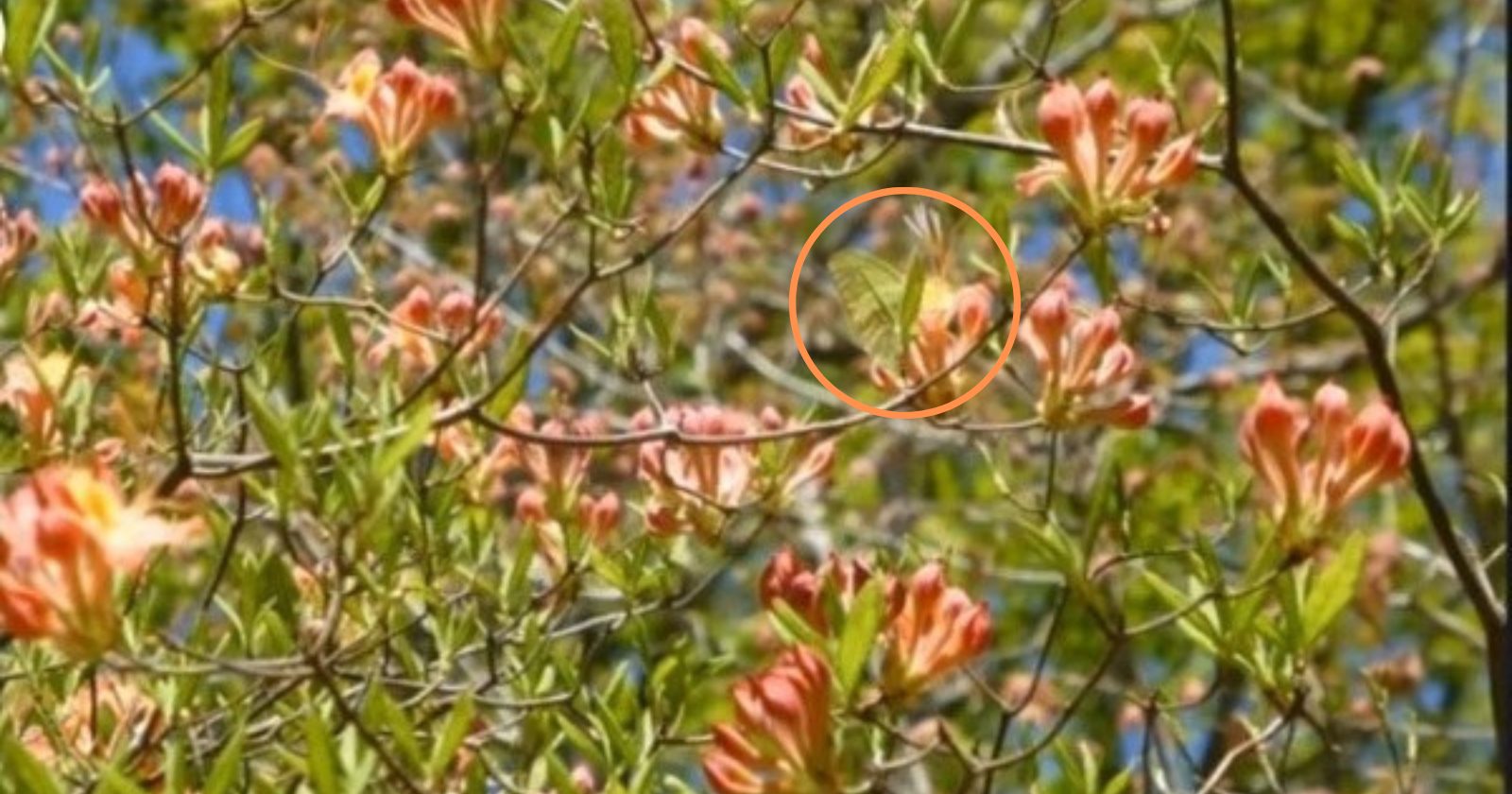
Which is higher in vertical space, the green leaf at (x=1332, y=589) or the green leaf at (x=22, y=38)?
the green leaf at (x=22, y=38)

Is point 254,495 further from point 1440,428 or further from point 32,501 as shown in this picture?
point 1440,428

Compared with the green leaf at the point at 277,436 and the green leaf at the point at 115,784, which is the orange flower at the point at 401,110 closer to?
the green leaf at the point at 277,436

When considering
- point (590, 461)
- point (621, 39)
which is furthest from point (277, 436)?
point (590, 461)

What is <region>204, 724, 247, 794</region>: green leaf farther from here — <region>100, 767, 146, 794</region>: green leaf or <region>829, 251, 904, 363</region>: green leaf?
<region>829, 251, 904, 363</region>: green leaf

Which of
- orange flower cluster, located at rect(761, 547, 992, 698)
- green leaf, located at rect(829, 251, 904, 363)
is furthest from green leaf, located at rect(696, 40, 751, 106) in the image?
orange flower cluster, located at rect(761, 547, 992, 698)

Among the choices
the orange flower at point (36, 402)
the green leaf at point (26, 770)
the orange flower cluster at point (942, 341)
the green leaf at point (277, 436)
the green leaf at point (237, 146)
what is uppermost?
the green leaf at point (237, 146)

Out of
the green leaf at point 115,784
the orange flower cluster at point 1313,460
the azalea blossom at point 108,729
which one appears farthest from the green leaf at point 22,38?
the orange flower cluster at point 1313,460

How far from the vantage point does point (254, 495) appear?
8.25ft

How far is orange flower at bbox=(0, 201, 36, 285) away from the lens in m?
2.54

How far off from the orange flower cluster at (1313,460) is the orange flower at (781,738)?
1.16 feet

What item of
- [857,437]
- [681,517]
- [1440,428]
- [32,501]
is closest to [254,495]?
[681,517]

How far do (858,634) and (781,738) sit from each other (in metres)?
0.09

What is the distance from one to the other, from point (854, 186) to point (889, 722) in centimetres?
487

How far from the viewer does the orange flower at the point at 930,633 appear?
186 cm
